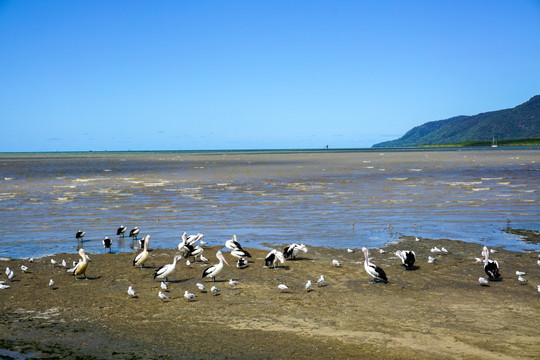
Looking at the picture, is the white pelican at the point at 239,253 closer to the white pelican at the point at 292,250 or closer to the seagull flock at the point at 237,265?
the seagull flock at the point at 237,265

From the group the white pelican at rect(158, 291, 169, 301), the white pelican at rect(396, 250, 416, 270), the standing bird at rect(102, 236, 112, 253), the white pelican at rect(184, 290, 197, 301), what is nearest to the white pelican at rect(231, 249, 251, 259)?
the white pelican at rect(184, 290, 197, 301)

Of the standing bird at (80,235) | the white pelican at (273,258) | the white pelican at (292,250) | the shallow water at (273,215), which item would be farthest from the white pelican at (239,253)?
the standing bird at (80,235)

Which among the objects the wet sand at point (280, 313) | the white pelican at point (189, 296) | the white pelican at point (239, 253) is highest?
the white pelican at point (239, 253)

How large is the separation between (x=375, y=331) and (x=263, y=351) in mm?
2212

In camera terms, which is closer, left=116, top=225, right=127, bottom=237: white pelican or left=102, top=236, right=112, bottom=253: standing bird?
left=102, top=236, right=112, bottom=253: standing bird

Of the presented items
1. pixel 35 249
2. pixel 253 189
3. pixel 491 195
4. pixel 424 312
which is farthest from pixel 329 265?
pixel 253 189

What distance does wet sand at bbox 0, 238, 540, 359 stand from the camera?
8.56 meters

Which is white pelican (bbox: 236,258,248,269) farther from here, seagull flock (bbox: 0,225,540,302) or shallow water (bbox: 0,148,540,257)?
shallow water (bbox: 0,148,540,257)

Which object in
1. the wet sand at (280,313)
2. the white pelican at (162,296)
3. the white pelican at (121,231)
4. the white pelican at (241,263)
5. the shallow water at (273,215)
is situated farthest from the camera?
the white pelican at (121,231)

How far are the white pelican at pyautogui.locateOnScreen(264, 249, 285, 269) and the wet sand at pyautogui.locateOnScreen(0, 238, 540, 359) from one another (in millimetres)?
313

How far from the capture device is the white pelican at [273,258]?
560 inches

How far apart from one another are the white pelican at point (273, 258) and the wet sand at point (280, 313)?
31 centimetres

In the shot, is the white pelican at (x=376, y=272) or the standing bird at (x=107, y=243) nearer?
the white pelican at (x=376, y=272)

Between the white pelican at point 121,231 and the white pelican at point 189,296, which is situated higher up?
the white pelican at point 121,231
